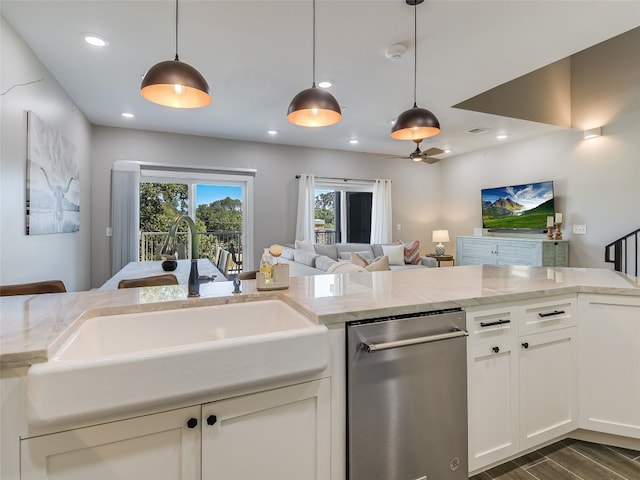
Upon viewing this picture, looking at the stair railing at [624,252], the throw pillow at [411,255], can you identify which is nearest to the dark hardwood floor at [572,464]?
the stair railing at [624,252]

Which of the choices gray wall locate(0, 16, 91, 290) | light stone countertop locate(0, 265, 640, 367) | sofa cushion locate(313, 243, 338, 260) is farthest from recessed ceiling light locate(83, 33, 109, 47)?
sofa cushion locate(313, 243, 338, 260)

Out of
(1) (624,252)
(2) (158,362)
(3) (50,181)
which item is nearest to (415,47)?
(2) (158,362)

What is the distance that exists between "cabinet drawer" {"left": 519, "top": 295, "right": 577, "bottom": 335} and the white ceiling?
1.97 m

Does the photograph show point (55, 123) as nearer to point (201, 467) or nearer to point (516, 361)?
point (201, 467)

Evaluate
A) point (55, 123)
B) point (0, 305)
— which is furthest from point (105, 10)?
point (0, 305)

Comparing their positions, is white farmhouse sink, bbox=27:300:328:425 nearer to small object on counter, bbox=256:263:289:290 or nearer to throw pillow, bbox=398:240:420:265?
small object on counter, bbox=256:263:289:290

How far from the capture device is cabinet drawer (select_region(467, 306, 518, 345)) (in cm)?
149

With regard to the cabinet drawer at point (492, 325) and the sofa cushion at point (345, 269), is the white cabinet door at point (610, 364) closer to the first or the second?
the cabinet drawer at point (492, 325)

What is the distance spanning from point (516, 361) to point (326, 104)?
1.67 m

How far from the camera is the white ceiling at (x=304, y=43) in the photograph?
7.20ft

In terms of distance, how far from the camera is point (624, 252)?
437 cm

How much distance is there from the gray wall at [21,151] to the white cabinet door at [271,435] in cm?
231

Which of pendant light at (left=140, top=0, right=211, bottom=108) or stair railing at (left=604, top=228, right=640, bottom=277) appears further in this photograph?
stair railing at (left=604, top=228, right=640, bottom=277)

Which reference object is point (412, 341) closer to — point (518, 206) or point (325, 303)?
point (325, 303)
